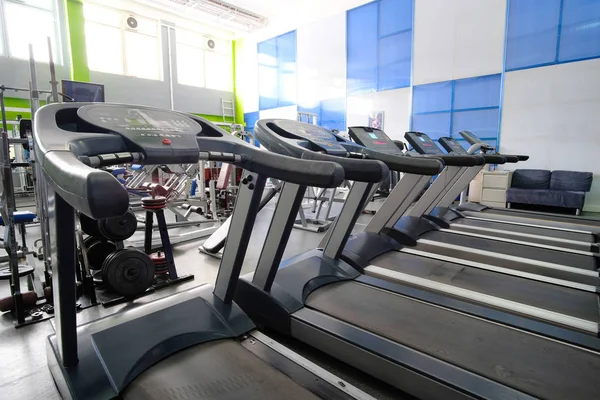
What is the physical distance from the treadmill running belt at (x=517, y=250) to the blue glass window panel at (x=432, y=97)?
5.29 meters

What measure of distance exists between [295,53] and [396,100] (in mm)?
A: 4335

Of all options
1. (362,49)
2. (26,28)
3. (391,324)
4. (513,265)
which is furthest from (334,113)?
(391,324)

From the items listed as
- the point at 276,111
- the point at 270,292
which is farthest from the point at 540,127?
the point at 276,111

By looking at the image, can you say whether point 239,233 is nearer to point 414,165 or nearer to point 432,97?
point 414,165

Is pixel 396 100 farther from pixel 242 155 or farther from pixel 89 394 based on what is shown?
pixel 89 394

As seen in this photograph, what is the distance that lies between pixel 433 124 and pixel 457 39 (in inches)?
74.4

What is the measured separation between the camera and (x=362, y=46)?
30.6 feet

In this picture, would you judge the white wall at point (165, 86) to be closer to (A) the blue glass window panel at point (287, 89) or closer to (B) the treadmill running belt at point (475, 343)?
(A) the blue glass window panel at point (287, 89)

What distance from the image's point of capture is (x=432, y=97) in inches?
316

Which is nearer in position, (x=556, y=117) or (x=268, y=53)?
(x=556, y=117)

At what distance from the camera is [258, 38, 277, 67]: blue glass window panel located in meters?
11.9

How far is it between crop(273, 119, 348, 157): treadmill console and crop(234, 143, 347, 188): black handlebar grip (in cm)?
70

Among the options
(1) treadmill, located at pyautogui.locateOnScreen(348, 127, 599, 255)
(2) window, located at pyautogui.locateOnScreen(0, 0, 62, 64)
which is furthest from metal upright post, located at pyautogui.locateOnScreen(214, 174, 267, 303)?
(2) window, located at pyautogui.locateOnScreen(0, 0, 62, 64)

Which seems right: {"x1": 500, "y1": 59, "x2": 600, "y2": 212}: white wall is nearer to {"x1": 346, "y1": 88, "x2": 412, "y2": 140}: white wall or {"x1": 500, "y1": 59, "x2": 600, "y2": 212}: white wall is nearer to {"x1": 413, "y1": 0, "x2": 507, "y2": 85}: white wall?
{"x1": 413, "y1": 0, "x2": 507, "y2": 85}: white wall
